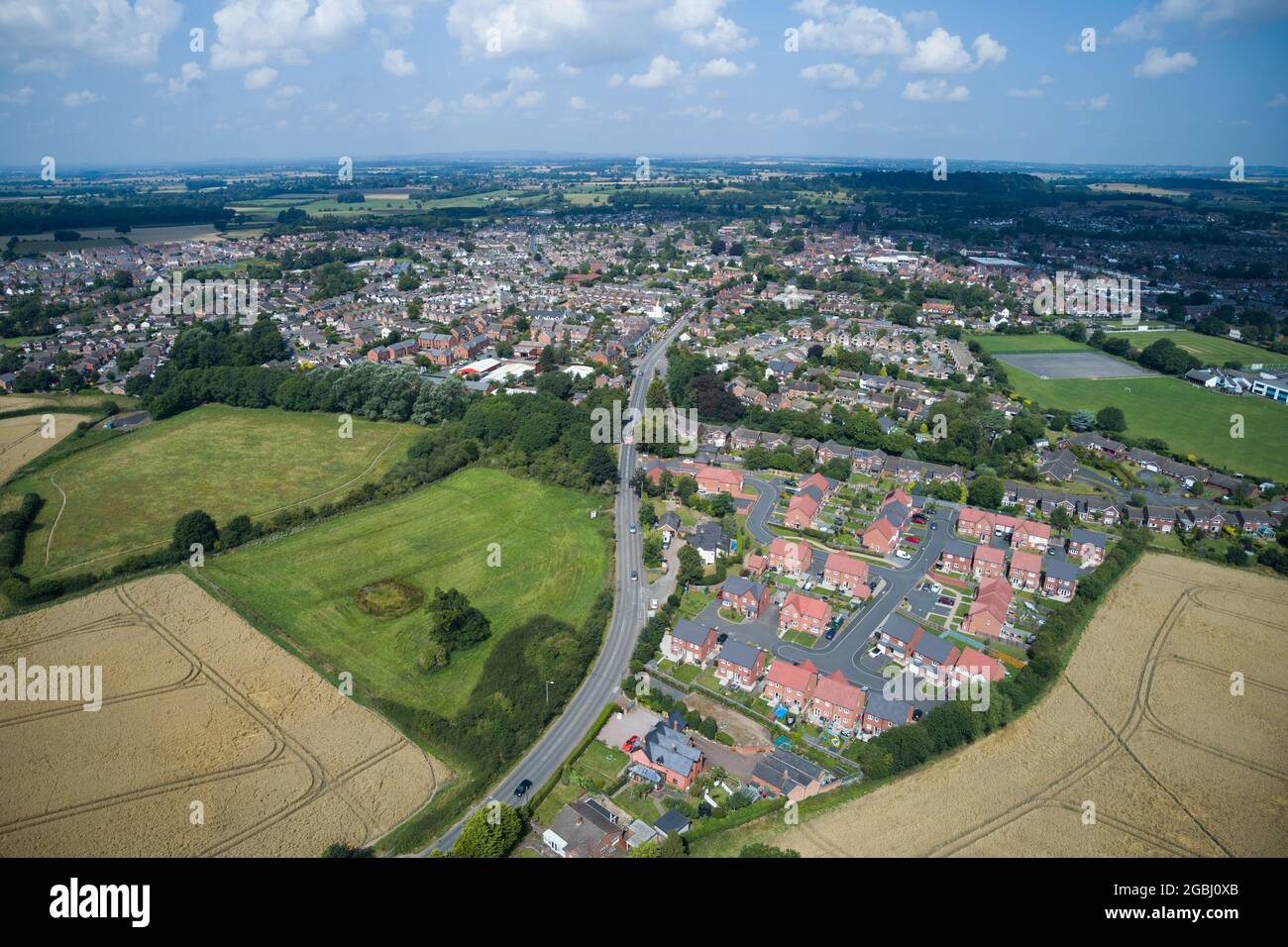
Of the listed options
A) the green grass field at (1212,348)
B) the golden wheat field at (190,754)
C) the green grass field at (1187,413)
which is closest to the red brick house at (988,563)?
the green grass field at (1187,413)

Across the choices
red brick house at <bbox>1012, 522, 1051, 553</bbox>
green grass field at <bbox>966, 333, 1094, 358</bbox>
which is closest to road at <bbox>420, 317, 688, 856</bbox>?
red brick house at <bbox>1012, 522, 1051, 553</bbox>

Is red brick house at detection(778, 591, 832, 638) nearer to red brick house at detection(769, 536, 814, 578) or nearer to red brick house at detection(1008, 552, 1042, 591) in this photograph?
red brick house at detection(769, 536, 814, 578)

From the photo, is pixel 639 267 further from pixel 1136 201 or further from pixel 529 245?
pixel 1136 201

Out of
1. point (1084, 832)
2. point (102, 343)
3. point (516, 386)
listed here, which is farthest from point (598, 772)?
point (102, 343)

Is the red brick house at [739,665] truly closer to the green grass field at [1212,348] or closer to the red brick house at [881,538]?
the red brick house at [881,538]

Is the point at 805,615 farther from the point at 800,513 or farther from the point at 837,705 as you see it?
the point at 800,513

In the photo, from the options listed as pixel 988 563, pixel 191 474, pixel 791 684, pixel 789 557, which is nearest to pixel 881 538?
pixel 988 563
